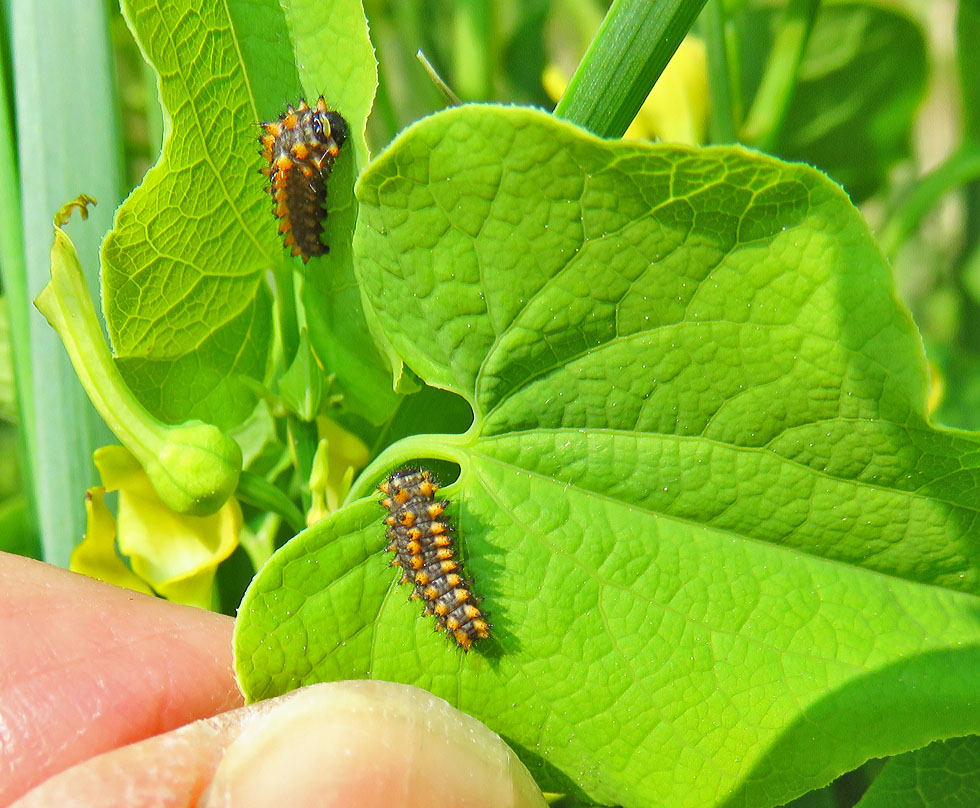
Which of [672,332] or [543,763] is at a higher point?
[672,332]

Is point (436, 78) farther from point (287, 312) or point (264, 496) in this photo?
point (264, 496)

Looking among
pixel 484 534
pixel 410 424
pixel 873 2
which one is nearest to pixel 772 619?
pixel 484 534

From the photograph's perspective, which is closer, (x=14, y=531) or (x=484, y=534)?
(x=484, y=534)

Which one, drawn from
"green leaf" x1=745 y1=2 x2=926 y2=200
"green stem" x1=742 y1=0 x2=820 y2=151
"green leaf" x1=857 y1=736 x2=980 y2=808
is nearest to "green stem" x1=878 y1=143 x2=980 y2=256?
"green leaf" x1=745 y1=2 x2=926 y2=200

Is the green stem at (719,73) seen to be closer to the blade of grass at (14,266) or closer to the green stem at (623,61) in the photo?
the green stem at (623,61)

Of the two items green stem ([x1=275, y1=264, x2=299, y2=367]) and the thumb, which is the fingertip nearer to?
the thumb

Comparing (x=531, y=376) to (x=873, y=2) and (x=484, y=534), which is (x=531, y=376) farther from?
(x=873, y=2)
